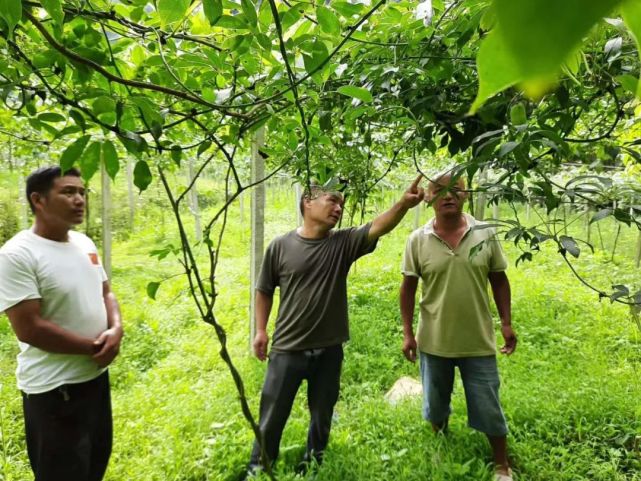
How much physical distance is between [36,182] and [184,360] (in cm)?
242

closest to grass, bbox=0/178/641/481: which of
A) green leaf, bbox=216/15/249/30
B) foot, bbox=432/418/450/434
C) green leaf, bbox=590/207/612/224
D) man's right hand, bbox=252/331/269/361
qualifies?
foot, bbox=432/418/450/434

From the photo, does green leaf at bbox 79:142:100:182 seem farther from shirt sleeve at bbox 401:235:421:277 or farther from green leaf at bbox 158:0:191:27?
shirt sleeve at bbox 401:235:421:277

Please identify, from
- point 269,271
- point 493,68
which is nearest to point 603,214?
point 493,68

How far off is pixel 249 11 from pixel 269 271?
5.21 feet

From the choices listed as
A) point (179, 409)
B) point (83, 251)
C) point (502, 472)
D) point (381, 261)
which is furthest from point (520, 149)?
point (381, 261)

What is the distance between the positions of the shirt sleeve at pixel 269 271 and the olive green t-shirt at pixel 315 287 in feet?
0.19

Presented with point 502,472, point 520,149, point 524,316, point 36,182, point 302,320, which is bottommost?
point 502,472

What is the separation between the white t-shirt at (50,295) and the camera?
139 centimetres

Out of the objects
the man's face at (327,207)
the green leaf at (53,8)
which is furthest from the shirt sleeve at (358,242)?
the green leaf at (53,8)

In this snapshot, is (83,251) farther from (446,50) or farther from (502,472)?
(502,472)

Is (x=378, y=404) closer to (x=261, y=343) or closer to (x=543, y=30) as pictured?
(x=261, y=343)

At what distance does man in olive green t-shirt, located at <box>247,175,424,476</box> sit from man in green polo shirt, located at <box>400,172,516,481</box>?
331mm

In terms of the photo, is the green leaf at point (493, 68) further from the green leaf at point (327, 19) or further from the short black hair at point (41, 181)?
the short black hair at point (41, 181)

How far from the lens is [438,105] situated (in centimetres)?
102
